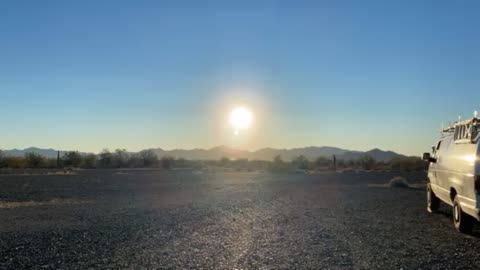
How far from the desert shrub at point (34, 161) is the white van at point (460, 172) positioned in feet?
195

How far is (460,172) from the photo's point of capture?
41.3ft

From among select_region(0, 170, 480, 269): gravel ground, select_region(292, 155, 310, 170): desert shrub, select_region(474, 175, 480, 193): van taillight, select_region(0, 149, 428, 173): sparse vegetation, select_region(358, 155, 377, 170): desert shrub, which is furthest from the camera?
select_region(292, 155, 310, 170): desert shrub

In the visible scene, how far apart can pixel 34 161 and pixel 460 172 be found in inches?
2501

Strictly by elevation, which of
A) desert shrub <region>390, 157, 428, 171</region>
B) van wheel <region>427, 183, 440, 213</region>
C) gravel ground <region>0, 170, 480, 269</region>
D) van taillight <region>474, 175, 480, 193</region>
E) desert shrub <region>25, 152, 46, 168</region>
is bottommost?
gravel ground <region>0, 170, 480, 269</region>

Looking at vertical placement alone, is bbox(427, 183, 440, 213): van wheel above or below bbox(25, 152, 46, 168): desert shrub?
below

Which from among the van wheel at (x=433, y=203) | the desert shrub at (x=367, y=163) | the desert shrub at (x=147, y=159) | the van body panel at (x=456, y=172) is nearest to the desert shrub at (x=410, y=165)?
the desert shrub at (x=367, y=163)

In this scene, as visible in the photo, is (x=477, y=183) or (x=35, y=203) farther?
(x=35, y=203)

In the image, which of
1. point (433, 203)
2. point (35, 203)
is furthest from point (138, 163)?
point (433, 203)

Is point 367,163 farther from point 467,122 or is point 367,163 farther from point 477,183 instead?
point 477,183

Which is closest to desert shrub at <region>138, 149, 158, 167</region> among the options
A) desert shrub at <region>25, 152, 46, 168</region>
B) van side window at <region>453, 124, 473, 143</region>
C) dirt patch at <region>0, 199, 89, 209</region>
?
desert shrub at <region>25, 152, 46, 168</region>

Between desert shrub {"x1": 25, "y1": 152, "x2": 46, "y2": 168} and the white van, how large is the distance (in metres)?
Answer: 59.5

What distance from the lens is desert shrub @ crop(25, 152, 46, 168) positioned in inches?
2635

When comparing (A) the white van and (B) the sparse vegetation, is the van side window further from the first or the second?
(B) the sparse vegetation

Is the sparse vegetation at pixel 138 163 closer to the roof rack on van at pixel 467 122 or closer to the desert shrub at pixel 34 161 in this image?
the desert shrub at pixel 34 161
